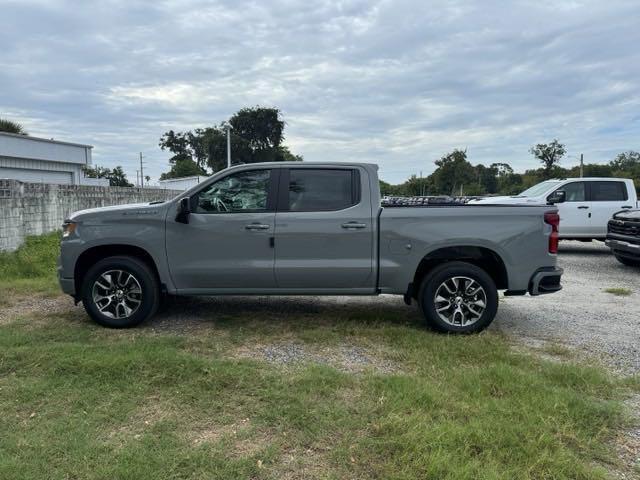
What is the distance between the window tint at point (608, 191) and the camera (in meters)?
12.1

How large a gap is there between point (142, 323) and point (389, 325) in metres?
2.82

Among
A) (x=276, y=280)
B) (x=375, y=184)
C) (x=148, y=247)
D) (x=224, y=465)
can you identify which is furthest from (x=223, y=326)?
(x=224, y=465)

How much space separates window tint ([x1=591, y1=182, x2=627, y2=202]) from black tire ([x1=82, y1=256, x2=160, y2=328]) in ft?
36.2

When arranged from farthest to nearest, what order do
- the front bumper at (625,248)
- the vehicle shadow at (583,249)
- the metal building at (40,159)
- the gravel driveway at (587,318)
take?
1. the metal building at (40,159)
2. the vehicle shadow at (583,249)
3. the front bumper at (625,248)
4. the gravel driveway at (587,318)

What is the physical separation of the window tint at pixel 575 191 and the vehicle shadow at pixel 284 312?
23.9ft

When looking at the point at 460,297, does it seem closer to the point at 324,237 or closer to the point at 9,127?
the point at 324,237

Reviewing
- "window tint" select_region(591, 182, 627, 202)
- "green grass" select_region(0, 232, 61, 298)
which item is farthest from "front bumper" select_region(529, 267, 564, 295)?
"window tint" select_region(591, 182, 627, 202)

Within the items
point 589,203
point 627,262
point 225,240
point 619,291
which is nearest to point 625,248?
point 627,262

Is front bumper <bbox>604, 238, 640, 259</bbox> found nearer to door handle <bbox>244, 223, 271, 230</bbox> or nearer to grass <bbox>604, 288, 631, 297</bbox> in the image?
grass <bbox>604, 288, 631, 297</bbox>

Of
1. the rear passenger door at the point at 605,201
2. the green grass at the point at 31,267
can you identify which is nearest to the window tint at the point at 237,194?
the green grass at the point at 31,267

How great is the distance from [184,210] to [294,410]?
2669 mm

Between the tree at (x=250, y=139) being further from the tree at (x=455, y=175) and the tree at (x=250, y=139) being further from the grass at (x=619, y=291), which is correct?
the grass at (x=619, y=291)

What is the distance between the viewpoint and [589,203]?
472 inches

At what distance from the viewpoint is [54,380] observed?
392 cm
